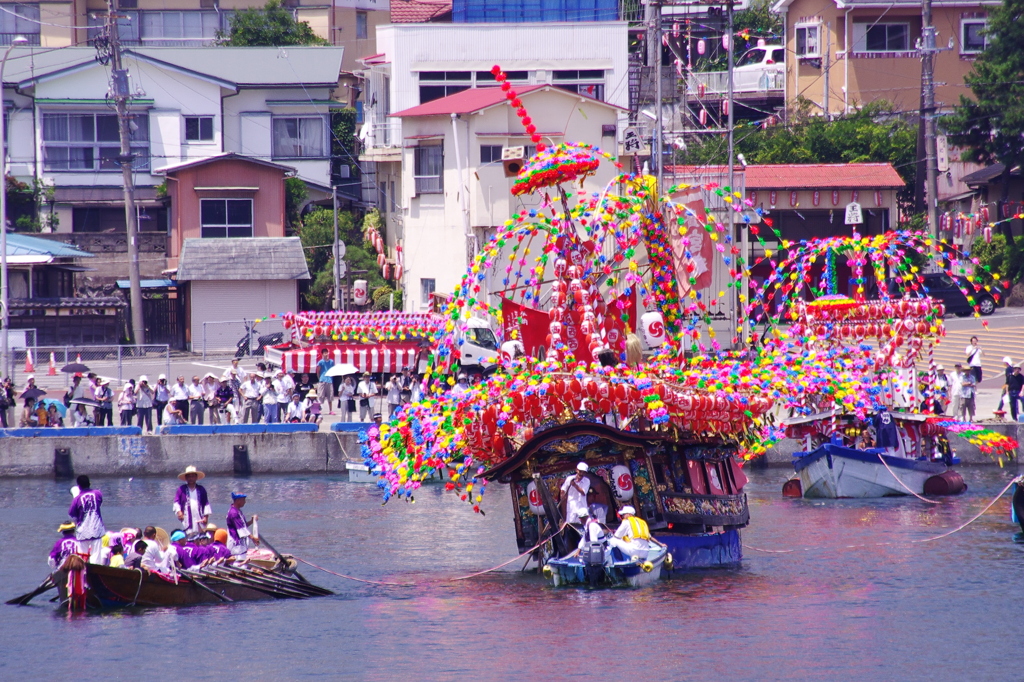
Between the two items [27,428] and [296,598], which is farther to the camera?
[27,428]

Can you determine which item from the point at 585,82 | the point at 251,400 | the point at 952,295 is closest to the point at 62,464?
the point at 251,400

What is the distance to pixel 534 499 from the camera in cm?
2739

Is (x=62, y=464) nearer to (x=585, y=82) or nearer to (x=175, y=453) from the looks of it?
(x=175, y=453)

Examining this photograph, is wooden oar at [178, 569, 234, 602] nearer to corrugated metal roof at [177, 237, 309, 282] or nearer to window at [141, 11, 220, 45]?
corrugated metal roof at [177, 237, 309, 282]

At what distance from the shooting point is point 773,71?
80.1 metres

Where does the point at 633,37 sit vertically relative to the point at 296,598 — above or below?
above

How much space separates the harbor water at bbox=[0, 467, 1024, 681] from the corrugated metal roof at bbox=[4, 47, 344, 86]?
124 feet

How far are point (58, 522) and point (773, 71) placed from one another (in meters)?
54.7

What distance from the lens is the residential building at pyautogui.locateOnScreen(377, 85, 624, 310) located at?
58.6 m

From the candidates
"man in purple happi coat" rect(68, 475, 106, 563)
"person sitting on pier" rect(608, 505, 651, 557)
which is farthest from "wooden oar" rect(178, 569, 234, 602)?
"person sitting on pier" rect(608, 505, 651, 557)

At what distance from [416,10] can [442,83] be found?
11.0m

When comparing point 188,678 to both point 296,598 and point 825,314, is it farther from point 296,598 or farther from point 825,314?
point 825,314

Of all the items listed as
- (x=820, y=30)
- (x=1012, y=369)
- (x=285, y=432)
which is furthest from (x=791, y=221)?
(x=285, y=432)

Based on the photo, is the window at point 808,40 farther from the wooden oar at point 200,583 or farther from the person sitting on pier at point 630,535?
the wooden oar at point 200,583
